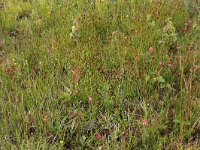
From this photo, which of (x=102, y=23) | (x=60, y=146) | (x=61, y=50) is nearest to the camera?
(x=60, y=146)

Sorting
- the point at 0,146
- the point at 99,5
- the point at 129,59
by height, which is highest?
the point at 99,5

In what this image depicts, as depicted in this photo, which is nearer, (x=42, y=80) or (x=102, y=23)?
(x=42, y=80)

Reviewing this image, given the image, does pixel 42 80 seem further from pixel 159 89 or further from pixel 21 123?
pixel 159 89

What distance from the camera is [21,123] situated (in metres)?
3.17

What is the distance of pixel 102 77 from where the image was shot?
12.4 feet

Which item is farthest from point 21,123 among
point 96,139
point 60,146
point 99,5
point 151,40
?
point 99,5

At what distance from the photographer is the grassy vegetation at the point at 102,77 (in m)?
3.08

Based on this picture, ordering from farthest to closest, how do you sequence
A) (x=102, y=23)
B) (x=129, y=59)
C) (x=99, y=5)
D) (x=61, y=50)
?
(x=99, y=5) → (x=102, y=23) → (x=61, y=50) → (x=129, y=59)

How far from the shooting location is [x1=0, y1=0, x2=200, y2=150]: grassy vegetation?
121 inches

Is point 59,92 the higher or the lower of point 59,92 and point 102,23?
the lower

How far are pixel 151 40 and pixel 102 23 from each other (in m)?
0.87

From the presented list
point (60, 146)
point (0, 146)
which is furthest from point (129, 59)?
point (0, 146)

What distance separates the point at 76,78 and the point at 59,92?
0.24 metres

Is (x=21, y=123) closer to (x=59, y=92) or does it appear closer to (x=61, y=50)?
(x=59, y=92)
